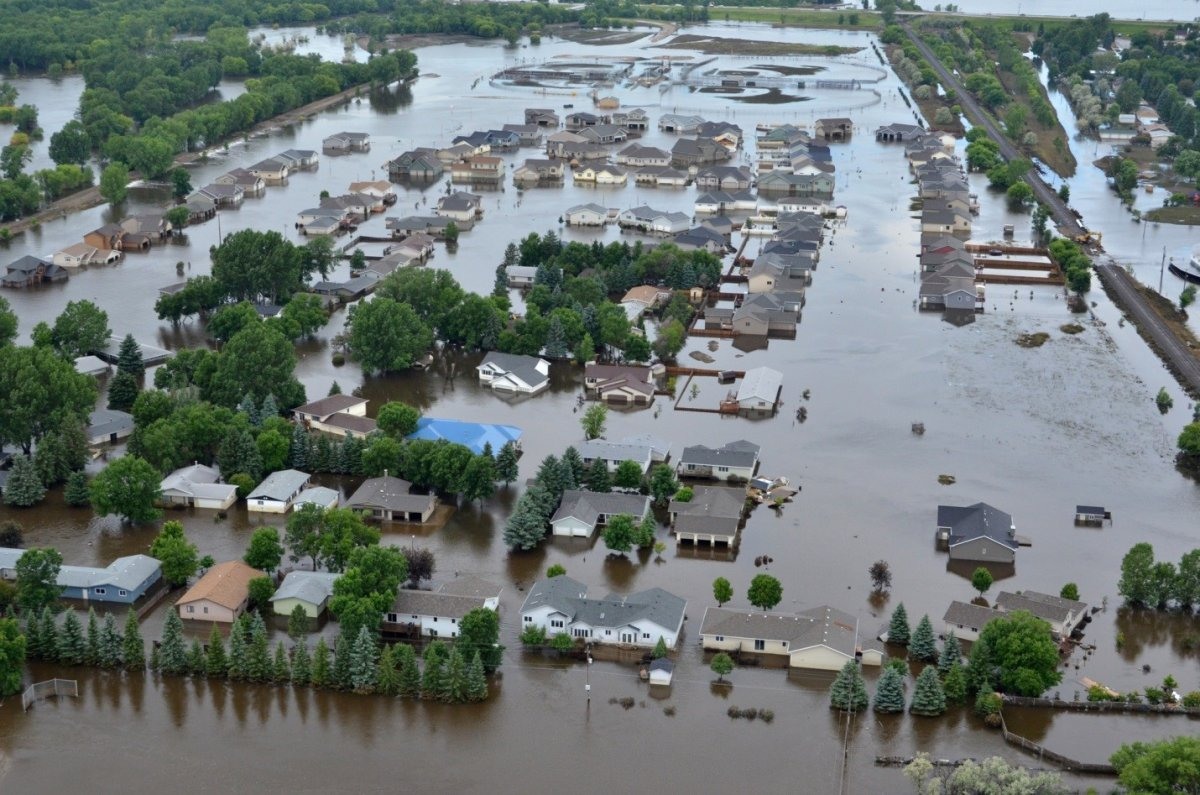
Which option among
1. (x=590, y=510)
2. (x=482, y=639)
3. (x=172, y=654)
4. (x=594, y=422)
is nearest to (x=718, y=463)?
(x=594, y=422)

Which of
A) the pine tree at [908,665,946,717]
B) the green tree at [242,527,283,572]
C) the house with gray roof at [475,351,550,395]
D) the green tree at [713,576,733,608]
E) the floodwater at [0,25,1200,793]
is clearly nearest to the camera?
the floodwater at [0,25,1200,793]

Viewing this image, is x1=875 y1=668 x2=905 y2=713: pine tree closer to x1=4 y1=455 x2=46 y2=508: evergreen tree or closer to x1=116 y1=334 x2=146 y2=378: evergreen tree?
x1=4 y1=455 x2=46 y2=508: evergreen tree

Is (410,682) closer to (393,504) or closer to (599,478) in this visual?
Answer: (393,504)

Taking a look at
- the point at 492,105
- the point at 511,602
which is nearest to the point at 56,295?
the point at 511,602

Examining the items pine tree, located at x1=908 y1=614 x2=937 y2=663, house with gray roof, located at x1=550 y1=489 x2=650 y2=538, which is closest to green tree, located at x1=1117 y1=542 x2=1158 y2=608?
pine tree, located at x1=908 y1=614 x2=937 y2=663

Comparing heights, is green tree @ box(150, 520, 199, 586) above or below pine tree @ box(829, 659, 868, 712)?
above

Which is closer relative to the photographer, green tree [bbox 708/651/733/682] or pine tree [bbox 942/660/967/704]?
pine tree [bbox 942/660/967/704]

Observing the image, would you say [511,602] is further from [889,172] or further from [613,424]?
[889,172]
